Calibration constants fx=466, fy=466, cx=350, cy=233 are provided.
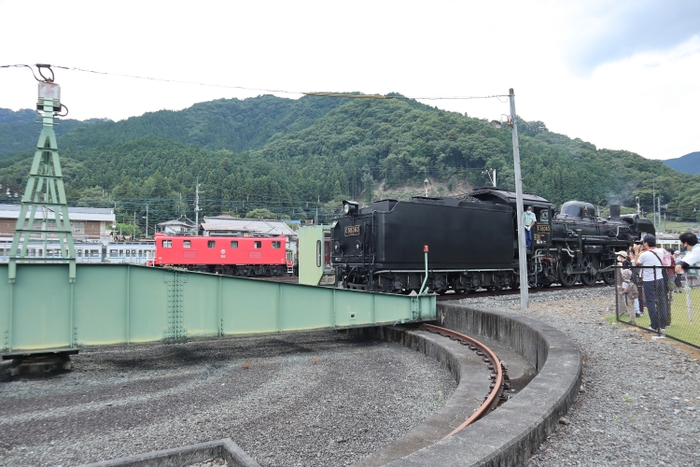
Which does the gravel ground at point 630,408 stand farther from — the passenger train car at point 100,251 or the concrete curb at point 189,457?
the passenger train car at point 100,251

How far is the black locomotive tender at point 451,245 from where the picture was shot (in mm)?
Result: 12789

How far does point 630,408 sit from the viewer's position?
4.49 meters

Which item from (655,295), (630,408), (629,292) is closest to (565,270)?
(629,292)

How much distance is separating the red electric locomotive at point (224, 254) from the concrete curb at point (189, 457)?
26141 millimetres

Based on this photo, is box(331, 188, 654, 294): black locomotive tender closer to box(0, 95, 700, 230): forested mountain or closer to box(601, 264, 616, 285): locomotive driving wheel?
box(601, 264, 616, 285): locomotive driving wheel

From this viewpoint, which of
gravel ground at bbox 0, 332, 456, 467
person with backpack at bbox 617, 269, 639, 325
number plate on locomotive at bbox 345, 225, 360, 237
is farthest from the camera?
number plate on locomotive at bbox 345, 225, 360, 237

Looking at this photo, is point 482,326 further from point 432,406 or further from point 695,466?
point 695,466

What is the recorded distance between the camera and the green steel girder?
276 inches

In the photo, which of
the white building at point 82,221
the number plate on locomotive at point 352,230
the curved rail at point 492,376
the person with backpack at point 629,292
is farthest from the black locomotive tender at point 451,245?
the white building at point 82,221

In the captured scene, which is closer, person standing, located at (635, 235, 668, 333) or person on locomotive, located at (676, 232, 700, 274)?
person on locomotive, located at (676, 232, 700, 274)

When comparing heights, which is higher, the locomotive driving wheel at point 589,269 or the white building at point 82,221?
the white building at point 82,221

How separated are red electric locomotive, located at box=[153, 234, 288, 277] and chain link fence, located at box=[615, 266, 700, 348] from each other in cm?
2471

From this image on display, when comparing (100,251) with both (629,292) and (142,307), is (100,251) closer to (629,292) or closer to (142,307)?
(142,307)

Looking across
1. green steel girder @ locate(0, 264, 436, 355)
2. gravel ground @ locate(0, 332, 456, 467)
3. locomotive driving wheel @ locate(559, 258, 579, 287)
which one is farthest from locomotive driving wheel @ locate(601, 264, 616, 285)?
green steel girder @ locate(0, 264, 436, 355)
